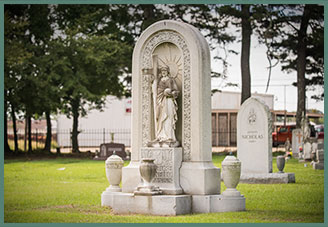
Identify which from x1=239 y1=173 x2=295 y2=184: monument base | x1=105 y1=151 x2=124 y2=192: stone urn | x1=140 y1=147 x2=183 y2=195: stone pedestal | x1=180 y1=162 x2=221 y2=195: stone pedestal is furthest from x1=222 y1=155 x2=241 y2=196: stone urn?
x1=239 y1=173 x2=295 y2=184: monument base

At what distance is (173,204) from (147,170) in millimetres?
861

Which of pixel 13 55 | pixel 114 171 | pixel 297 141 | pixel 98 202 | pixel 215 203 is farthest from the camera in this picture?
pixel 297 141

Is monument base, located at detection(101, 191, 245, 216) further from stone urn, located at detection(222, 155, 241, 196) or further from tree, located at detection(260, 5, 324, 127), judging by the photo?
tree, located at detection(260, 5, 324, 127)

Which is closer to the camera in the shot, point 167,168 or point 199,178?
point 199,178

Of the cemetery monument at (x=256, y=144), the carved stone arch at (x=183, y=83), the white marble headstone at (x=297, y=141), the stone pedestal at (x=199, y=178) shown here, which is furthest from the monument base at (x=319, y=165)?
the carved stone arch at (x=183, y=83)

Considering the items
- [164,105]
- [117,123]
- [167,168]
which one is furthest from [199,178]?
[117,123]

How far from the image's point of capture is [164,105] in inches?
493

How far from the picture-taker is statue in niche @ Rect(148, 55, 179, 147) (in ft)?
40.9

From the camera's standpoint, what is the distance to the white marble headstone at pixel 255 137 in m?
18.4

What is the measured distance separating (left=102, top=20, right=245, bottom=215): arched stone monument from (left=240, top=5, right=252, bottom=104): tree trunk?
882 inches

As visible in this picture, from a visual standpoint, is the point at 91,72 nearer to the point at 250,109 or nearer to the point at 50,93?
the point at 50,93

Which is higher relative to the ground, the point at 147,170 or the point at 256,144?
the point at 256,144

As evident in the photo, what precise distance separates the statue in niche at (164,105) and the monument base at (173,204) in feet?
4.27

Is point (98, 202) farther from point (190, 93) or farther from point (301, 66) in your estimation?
point (301, 66)
